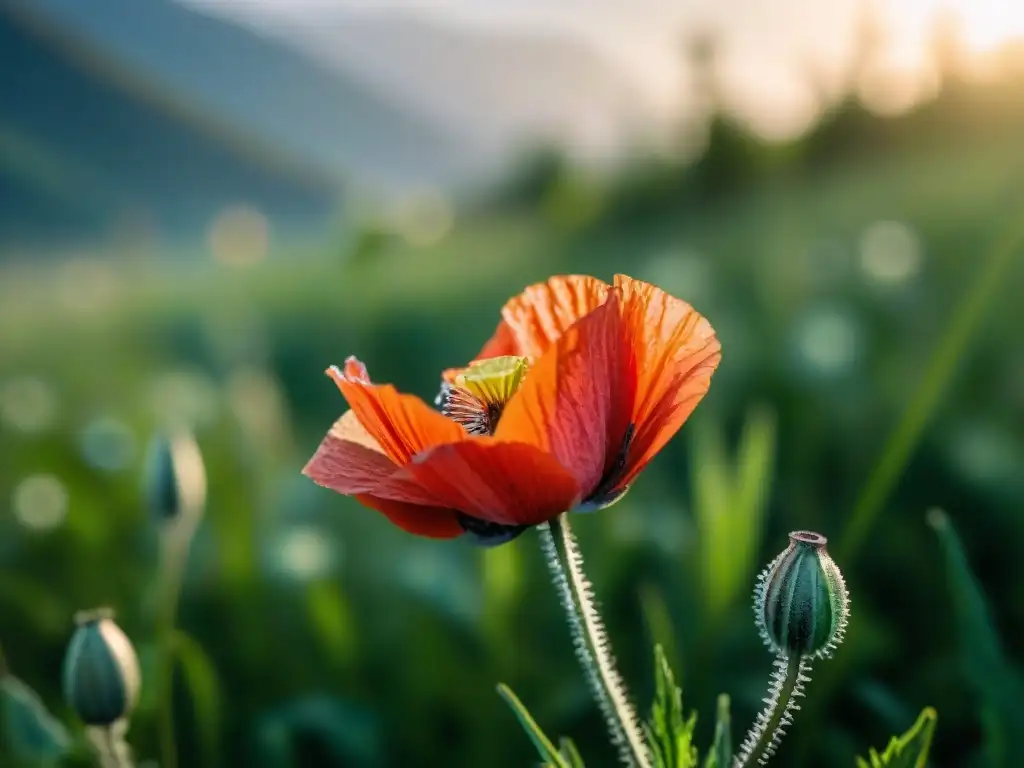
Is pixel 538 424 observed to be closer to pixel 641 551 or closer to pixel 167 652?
pixel 167 652

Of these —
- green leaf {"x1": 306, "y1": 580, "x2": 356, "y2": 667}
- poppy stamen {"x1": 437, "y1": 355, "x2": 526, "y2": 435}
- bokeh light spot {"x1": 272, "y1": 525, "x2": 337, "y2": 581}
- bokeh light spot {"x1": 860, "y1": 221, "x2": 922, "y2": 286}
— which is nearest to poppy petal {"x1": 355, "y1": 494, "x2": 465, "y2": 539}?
poppy stamen {"x1": 437, "y1": 355, "x2": 526, "y2": 435}

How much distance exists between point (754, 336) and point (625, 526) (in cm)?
114

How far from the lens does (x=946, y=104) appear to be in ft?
15.4

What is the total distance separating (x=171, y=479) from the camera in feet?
5.08

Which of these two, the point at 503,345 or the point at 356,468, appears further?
the point at 503,345

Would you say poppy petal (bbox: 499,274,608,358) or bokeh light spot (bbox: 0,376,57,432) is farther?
bokeh light spot (bbox: 0,376,57,432)

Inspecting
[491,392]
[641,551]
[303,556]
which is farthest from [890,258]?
[491,392]

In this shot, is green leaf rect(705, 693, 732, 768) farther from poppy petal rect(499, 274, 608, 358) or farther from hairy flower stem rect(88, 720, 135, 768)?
hairy flower stem rect(88, 720, 135, 768)

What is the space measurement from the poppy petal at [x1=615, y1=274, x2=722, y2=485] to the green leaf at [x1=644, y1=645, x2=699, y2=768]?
0.63ft

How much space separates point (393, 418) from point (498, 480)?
0.42ft

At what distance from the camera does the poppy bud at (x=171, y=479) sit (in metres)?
1.55

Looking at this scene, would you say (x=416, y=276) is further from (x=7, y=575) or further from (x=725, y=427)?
(x=7, y=575)

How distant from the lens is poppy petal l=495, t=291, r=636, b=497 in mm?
891

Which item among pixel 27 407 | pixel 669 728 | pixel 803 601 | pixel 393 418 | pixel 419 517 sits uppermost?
pixel 27 407
